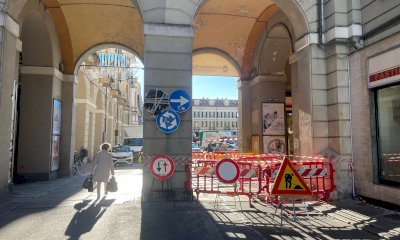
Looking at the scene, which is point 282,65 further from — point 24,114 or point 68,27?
point 24,114

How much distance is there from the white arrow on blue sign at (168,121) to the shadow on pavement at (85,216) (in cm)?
242

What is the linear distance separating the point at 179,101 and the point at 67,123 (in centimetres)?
845

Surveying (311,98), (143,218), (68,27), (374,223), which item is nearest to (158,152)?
(143,218)

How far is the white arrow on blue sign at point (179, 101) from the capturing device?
363 inches

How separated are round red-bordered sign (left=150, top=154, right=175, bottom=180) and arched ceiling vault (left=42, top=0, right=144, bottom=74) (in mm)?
7376

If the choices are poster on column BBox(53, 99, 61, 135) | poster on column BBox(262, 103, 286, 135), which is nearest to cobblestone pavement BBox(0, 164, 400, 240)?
poster on column BBox(53, 99, 61, 135)

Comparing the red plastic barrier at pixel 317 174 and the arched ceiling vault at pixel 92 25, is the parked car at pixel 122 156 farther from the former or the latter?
the red plastic barrier at pixel 317 174

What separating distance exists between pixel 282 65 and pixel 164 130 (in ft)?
28.5

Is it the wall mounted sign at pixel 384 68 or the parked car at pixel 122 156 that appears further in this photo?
the parked car at pixel 122 156

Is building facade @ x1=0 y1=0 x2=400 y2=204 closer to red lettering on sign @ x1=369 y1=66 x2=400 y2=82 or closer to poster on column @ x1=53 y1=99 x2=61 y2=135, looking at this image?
red lettering on sign @ x1=369 y1=66 x2=400 y2=82

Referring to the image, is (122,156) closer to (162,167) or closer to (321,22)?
(162,167)

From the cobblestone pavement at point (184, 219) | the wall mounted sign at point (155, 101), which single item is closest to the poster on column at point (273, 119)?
the cobblestone pavement at point (184, 219)

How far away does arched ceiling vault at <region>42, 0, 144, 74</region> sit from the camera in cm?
1382

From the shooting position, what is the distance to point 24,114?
13.6 meters
